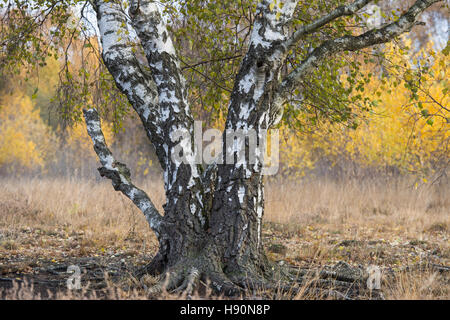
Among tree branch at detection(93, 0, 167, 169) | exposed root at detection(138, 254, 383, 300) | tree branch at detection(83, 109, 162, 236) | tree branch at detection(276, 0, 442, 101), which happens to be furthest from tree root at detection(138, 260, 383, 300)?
tree branch at detection(276, 0, 442, 101)

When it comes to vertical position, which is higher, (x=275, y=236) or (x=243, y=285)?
(x=243, y=285)

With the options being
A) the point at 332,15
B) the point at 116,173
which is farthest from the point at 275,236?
the point at 332,15

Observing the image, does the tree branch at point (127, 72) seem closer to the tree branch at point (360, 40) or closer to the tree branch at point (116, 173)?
the tree branch at point (116, 173)

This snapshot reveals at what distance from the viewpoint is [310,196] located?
36.3 ft

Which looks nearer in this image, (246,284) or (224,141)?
(246,284)

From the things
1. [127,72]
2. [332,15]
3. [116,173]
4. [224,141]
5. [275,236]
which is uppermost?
[332,15]

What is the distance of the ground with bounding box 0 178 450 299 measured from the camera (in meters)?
4.20

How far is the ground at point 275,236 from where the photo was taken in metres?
4.20

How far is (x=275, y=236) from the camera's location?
784cm

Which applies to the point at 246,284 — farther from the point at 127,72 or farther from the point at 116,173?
the point at 127,72

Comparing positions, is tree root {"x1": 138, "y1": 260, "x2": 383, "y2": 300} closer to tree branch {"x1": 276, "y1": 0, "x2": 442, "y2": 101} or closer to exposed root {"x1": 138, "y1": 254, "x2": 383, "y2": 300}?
exposed root {"x1": 138, "y1": 254, "x2": 383, "y2": 300}

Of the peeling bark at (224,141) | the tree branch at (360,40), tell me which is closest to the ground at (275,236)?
the peeling bark at (224,141)
